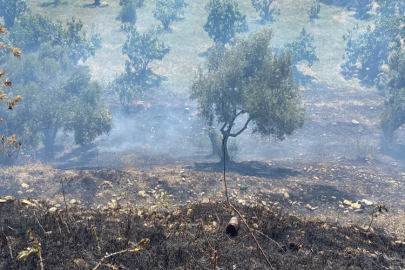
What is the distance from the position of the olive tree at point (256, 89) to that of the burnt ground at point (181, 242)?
41.6 ft

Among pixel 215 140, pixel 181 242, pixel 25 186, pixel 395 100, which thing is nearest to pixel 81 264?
pixel 181 242

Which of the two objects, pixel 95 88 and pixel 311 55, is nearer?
pixel 95 88

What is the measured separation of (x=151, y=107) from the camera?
39.1 metres

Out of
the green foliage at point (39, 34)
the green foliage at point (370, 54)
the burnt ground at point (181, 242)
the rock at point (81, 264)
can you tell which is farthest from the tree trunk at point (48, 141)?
the green foliage at point (370, 54)

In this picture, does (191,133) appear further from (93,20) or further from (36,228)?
(93,20)

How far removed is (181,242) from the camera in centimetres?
658

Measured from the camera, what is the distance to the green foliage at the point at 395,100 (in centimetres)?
2650

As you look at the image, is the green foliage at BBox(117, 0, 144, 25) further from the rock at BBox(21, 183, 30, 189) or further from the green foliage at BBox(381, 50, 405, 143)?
the rock at BBox(21, 183, 30, 189)

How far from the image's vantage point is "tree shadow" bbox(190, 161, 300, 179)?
2070cm

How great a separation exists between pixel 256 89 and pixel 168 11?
3940 centimetres

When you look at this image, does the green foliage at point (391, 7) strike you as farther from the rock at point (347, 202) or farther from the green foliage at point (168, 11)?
the rock at point (347, 202)

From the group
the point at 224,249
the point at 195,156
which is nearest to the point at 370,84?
the point at 195,156

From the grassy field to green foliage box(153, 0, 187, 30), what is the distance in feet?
3.93

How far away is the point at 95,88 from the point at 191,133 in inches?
425
